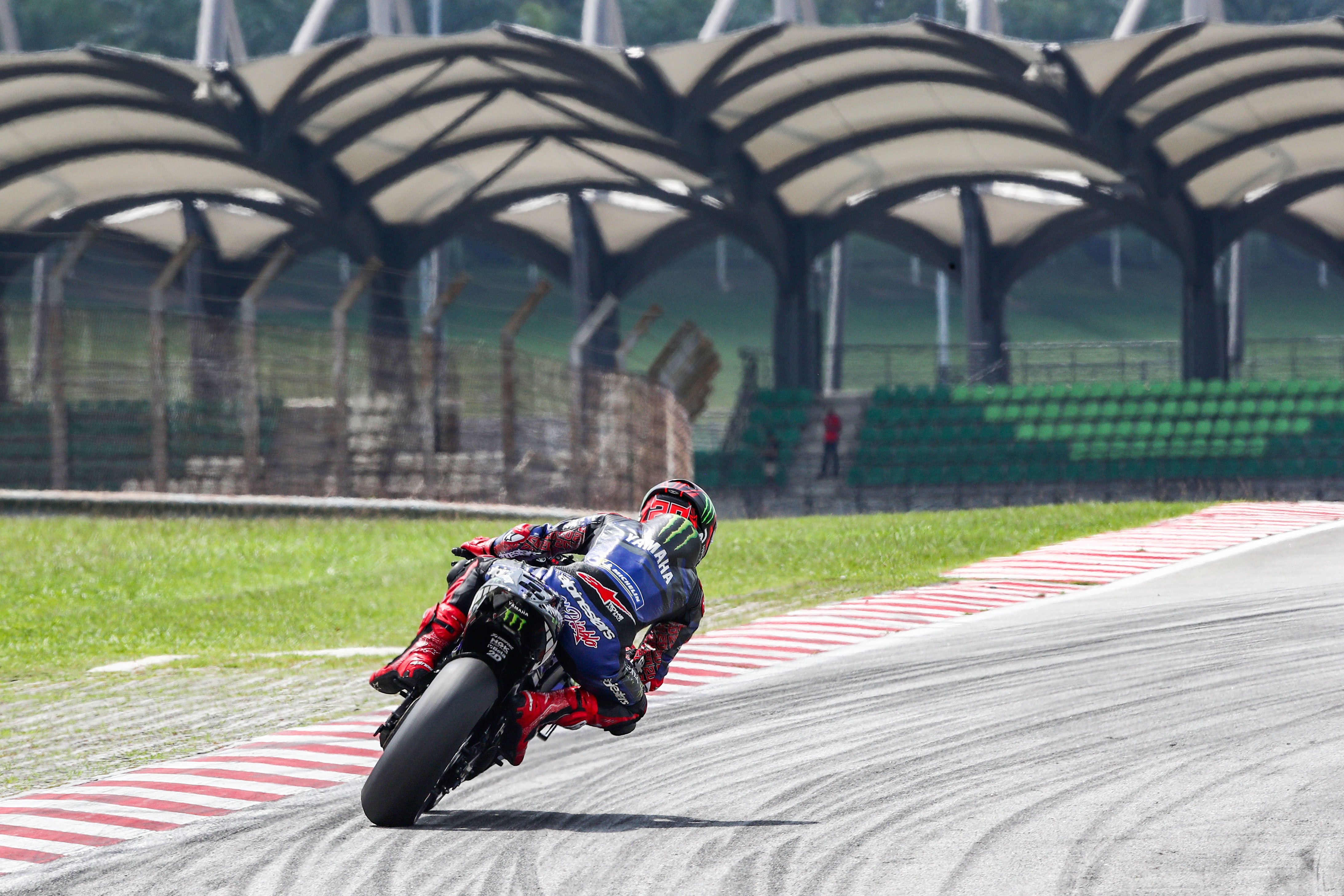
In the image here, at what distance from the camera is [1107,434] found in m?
31.8

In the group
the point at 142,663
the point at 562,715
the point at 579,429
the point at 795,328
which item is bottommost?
the point at 142,663

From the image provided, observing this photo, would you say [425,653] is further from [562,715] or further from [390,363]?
[390,363]

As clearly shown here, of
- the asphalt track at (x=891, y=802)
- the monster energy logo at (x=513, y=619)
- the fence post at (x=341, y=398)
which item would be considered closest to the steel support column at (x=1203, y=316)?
the fence post at (x=341, y=398)

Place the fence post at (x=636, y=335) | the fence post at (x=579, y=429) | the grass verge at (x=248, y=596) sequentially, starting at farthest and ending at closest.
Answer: the fence post at (x=636, y=335), the fence post at (x=579, y=429), the grass verge at (x=248, y=596)

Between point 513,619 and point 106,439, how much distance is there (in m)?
15.1

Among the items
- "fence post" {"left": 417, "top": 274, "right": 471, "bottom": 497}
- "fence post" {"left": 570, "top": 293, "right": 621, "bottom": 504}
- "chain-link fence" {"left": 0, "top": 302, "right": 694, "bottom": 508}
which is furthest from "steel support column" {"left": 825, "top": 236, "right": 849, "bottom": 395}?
"fence post" {"left": 417, "top": 274, "right": 471, "bottom": 497}

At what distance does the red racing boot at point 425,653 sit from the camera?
630 centimetres

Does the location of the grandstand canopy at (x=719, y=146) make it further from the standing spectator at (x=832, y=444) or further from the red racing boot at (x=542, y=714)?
the red racing boot at (x=542, y=714)

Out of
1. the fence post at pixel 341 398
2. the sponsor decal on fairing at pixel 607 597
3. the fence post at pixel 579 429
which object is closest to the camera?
the sponsor decal on fairing at pixel 607 597

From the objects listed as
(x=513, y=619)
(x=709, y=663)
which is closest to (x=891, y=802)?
(x=513, y=619)

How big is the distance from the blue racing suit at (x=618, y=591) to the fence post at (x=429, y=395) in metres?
14.2

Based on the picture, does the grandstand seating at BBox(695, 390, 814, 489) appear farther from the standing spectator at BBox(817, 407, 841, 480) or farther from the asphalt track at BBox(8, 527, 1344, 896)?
the asphalt track at BBox(8, 527, 1344, 896)

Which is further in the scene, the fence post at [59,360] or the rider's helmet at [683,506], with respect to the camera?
the fence post at [59,360]

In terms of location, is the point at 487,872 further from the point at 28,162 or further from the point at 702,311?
the point at 702,311
